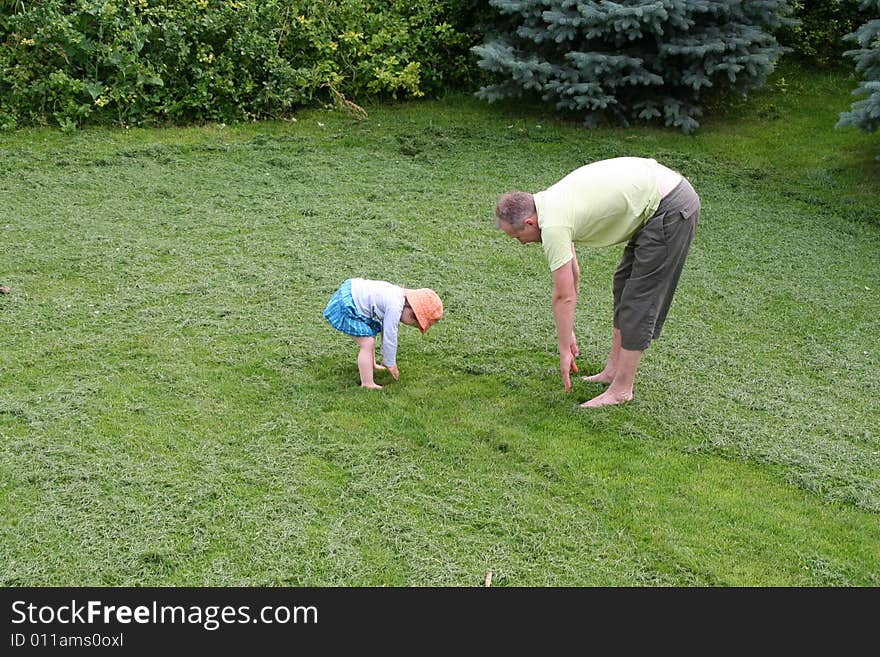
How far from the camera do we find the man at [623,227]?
4090 millimetres

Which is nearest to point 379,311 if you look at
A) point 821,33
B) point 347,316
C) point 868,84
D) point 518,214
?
point 347,316

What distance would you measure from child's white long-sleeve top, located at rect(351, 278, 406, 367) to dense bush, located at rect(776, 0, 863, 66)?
7.09 m

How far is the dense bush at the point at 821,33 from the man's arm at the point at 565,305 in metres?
6.87

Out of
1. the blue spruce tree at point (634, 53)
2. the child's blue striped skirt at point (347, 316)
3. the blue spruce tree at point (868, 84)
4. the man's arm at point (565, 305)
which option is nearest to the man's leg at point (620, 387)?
the man's arm at point (565, 305)

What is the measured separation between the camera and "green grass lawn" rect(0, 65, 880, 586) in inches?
144

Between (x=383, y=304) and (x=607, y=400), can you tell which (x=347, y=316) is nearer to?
(x=383, y=304)

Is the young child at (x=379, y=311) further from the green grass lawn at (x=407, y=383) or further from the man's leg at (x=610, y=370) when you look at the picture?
the man's leg at (x=610, y=370)

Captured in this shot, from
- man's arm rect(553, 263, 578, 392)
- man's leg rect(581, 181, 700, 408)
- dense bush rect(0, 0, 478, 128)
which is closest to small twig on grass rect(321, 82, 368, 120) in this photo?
dense bush rect(0, 0, 478, 128)

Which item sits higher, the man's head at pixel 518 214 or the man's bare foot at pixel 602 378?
the man's head at pixel 518 214

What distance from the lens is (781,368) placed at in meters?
5.10

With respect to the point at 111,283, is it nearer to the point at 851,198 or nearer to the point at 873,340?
the point at 873,340

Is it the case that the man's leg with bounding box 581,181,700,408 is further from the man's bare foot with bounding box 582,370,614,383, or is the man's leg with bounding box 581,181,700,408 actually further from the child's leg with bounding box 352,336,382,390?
the child's leg with bounding box 352,336,382,390

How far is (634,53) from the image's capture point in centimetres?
826

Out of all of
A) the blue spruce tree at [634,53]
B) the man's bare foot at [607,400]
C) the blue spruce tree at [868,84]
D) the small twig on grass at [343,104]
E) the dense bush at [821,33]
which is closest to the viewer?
the man's bare foot at [607,400]
